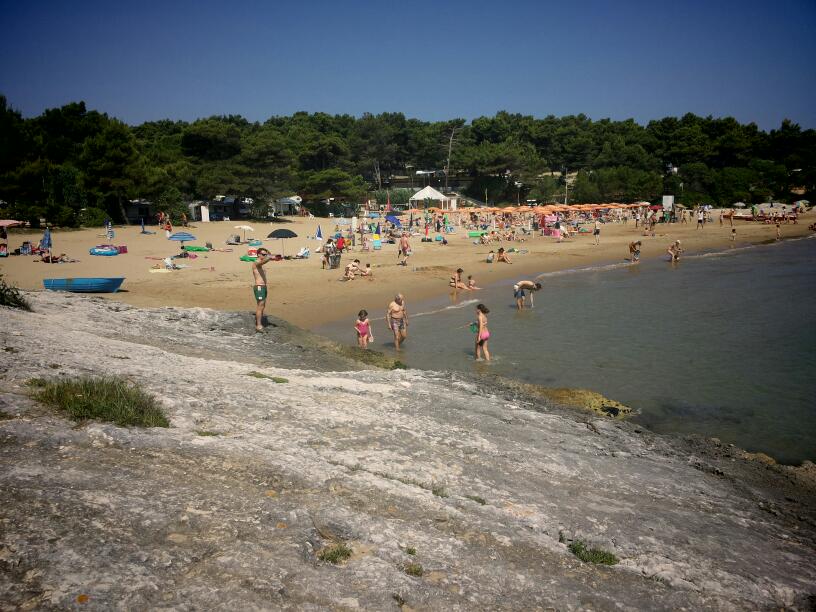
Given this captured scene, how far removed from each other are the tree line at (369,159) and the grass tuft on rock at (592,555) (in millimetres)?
37363

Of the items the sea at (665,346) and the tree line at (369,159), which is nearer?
the sea at (665,346)

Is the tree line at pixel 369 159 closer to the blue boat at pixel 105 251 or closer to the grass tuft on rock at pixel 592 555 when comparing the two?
the blue boat at pixel 105 251

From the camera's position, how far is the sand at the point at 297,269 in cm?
2034

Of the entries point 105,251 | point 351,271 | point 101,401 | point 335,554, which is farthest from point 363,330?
point 105,251

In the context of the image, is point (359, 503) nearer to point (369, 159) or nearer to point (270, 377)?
point (270, 377)

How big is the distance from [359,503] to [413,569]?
1015 mm

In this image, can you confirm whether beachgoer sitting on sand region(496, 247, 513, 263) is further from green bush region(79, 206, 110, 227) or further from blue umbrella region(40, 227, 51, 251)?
green bush region(79, 206, 110, 227)

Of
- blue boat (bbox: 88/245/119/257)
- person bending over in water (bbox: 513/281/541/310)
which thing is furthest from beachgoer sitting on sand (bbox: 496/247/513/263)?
blue boat (bbox: 88/245/119/257)

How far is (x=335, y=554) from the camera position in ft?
15.6

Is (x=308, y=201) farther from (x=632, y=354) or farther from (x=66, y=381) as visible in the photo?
(x=66, y=381)

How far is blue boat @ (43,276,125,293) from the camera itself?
Result: 18.1 metres

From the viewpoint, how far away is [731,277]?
96.5ft

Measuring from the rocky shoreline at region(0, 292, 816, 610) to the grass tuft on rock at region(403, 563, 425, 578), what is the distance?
0.03 metres

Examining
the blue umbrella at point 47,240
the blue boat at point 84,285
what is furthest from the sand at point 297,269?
the blue umbrella at point 47,240
